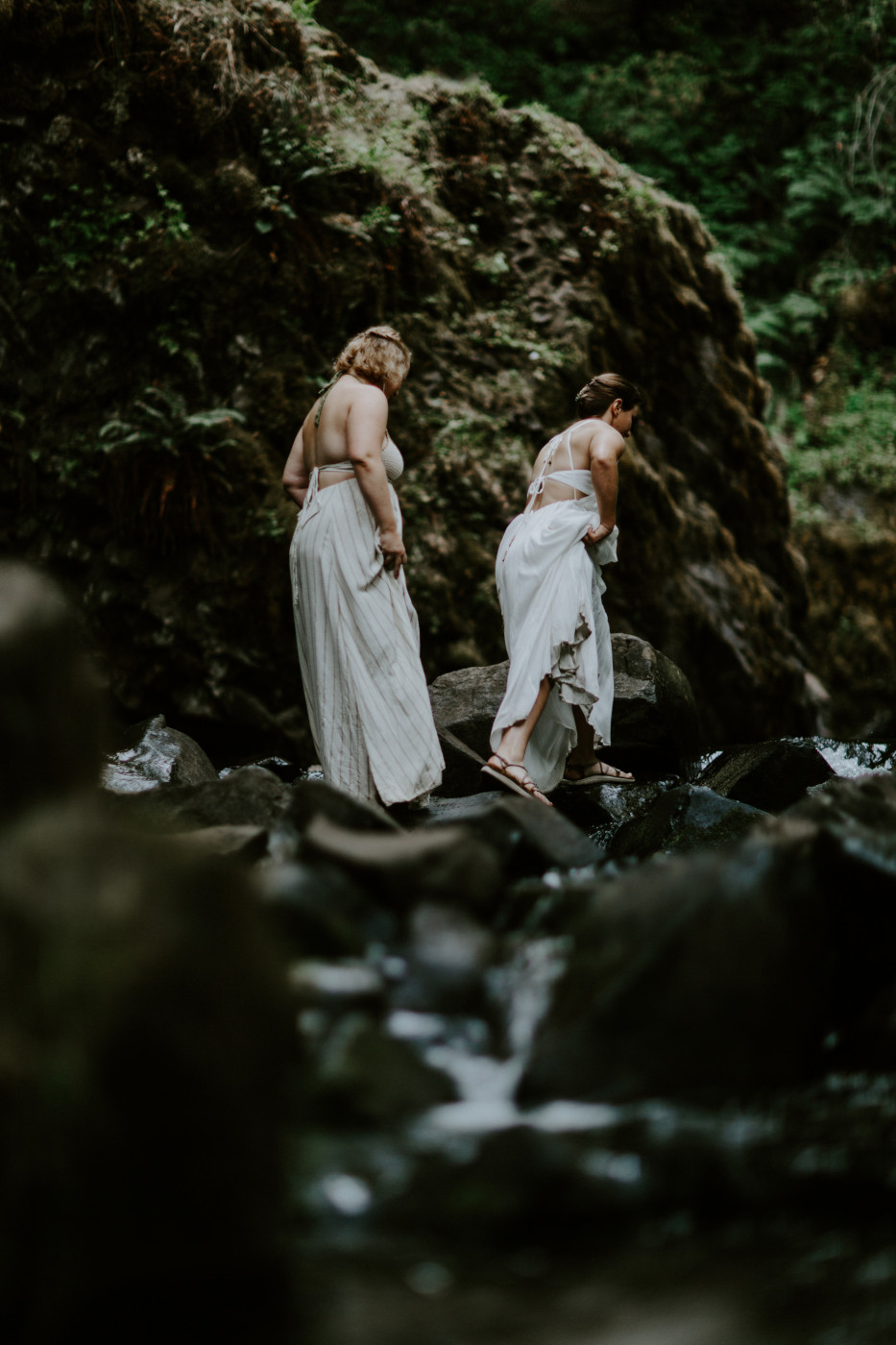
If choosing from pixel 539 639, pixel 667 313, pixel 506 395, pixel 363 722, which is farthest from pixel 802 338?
pixel 363 722

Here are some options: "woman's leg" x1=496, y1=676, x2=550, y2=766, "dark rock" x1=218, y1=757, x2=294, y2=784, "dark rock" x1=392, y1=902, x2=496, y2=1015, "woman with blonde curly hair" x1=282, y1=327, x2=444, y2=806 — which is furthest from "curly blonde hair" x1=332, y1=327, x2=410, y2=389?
"dark rock" x1=392, y1=902, x2=496, y2=1015

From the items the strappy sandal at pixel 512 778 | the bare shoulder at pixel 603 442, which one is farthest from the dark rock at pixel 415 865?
the bare shoulder at pixel 603 442


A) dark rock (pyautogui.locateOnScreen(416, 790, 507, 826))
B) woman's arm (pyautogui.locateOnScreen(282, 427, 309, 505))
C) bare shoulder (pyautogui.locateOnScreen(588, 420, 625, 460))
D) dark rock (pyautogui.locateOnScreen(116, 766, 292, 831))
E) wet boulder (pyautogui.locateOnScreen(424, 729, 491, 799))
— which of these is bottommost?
wet boulder (pyautogui.locateOnScreen(424, 729, 491, 799))

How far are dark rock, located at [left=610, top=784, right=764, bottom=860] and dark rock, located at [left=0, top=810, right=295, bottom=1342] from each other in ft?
8.69

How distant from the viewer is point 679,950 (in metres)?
1.80

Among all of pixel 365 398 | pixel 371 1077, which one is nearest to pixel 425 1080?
pixel 371 1077

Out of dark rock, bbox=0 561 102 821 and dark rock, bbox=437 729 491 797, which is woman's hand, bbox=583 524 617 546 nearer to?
dark rock, bbox=437 729 491 797

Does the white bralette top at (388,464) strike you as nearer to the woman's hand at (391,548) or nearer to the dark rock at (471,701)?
the woman's hand at (391,548)

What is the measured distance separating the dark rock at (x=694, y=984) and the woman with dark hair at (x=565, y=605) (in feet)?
10.4

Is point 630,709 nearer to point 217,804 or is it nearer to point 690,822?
point 690,822

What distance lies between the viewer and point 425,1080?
5.63ft

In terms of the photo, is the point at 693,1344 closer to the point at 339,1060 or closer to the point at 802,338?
the point at 339,1060

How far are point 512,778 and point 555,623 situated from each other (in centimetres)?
89

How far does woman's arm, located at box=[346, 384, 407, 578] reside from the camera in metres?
4.44
